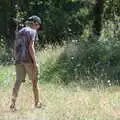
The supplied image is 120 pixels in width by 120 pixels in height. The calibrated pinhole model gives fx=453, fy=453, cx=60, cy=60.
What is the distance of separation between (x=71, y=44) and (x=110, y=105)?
600 centimetres

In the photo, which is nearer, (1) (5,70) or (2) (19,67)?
(2) (19,67)

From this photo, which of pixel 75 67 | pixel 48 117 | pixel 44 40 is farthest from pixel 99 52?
pixel 44 40

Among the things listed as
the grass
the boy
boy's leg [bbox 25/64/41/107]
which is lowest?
the grass

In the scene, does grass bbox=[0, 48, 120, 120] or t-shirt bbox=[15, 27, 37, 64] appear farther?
t-shirt bbox=[15, 27, 37, 64]

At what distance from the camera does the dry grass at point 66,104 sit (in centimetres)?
858

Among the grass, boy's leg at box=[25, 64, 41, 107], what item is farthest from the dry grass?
boy's leg at box=[25, 64, 41, 107]

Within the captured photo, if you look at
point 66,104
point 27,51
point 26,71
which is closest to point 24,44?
point 27,51

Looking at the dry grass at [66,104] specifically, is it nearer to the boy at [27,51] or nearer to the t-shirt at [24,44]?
the boy at [27,51]

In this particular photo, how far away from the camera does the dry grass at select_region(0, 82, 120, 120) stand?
8.58 metres

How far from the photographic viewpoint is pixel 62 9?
2452 centimetres

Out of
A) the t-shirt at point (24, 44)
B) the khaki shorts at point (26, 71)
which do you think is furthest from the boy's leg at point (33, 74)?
the t-shirt at point (24, 44)

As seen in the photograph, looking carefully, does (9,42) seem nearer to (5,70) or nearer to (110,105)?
(5,70)

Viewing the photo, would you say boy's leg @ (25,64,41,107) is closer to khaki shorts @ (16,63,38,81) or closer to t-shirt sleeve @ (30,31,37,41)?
khaki shorts @ (16,63,38,81)

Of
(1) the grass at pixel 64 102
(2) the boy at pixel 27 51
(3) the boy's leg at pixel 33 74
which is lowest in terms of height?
(1) the grass at pixel 64 102
